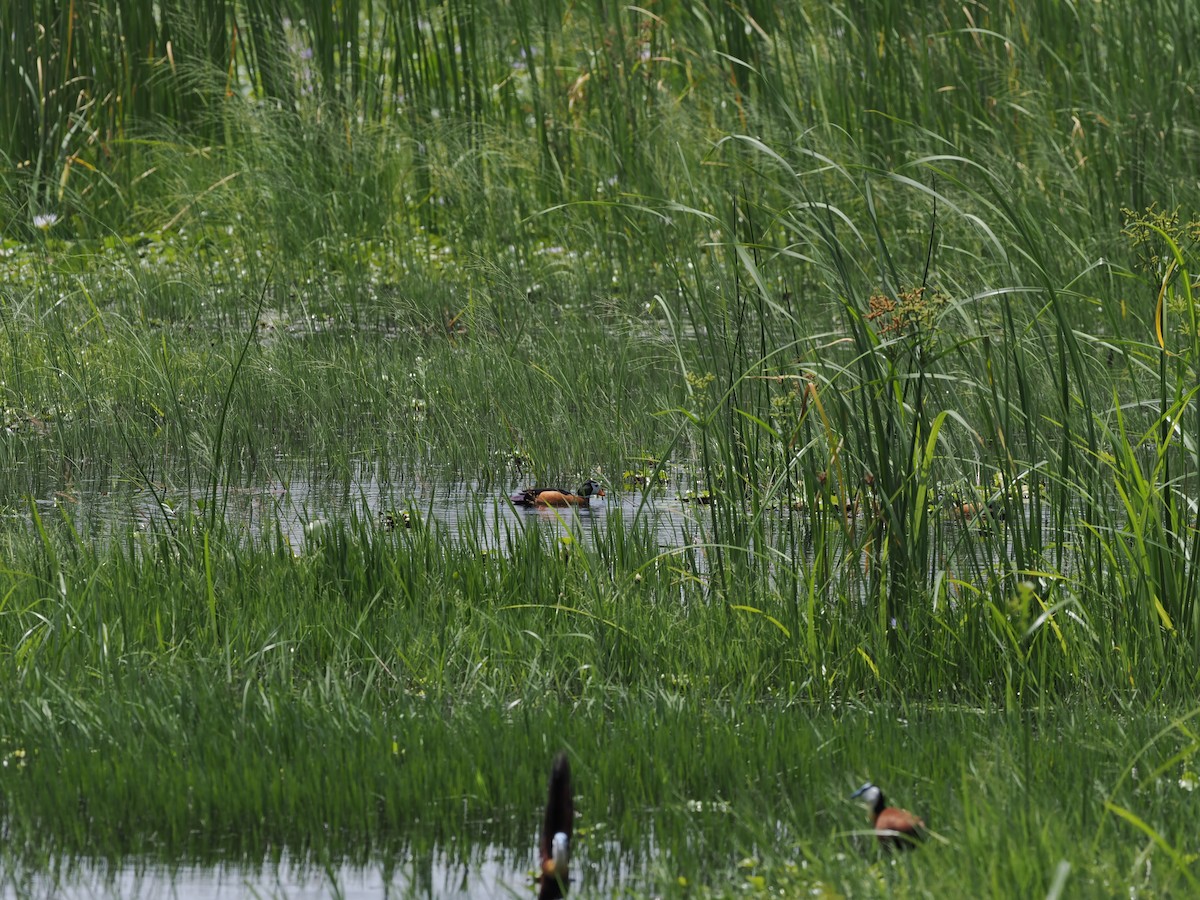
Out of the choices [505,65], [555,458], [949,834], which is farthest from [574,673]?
[505,65]

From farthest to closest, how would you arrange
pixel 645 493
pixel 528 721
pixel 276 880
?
pixel 645 493 < pixel 528 721 < pixel 276 880

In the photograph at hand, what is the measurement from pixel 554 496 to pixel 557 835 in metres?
2.85

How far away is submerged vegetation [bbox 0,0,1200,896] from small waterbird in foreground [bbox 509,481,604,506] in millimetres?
88

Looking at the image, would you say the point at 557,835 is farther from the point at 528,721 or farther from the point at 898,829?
the point at 528,721

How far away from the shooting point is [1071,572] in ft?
14.2

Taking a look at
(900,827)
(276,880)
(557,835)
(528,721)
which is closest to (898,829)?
(900,827)

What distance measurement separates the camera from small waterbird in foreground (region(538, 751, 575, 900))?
2711 millimetres

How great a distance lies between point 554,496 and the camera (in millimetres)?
5547

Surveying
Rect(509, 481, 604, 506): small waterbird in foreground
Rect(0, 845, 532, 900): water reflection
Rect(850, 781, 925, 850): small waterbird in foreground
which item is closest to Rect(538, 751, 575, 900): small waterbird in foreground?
Rect(0, 845, 532, 900): water reflection

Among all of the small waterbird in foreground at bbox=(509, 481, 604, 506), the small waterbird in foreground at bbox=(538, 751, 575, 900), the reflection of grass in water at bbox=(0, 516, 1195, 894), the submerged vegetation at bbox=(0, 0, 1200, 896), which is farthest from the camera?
the small waterbird in foreground at bbox=(509, 481, 604, 506)

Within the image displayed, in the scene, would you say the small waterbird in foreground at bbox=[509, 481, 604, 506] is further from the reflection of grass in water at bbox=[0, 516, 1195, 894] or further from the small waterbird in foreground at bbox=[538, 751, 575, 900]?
the small waterbird in foreground at bbox=[538, 751, 575, 900]

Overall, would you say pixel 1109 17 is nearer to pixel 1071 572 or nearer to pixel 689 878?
pixel 1071 572

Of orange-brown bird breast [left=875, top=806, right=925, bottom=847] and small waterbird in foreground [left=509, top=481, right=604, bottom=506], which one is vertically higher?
small waterbird in foreground [left=509, top=481, right=604, bottom=506]

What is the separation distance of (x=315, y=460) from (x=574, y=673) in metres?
2.59
